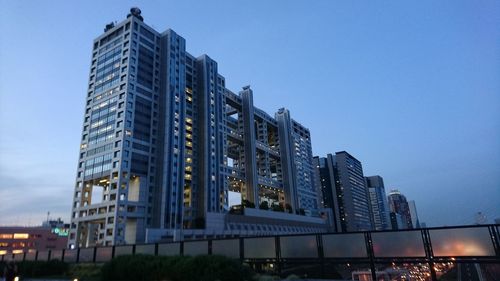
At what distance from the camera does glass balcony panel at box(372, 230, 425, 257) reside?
591 inches

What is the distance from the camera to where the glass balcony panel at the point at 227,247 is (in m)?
19.9

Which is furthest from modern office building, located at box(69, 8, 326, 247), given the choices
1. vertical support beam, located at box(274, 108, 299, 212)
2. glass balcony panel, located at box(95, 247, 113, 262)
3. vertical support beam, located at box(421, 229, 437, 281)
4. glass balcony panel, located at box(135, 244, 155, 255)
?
vertical support beam, located at box(421, 229, 437, 281)

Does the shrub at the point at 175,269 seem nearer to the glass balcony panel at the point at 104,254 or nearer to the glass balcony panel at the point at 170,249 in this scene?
the glass balcony panel at the point at 170,249

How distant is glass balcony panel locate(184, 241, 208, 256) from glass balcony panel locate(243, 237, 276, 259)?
3.24 metres

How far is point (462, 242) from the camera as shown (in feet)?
46.5

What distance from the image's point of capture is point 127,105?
308 feet

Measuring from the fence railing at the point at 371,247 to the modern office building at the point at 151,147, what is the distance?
234 ft

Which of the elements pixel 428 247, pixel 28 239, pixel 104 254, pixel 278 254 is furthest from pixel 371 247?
pixel 28 239

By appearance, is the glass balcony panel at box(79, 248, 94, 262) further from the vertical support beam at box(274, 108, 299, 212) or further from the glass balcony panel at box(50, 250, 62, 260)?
the vertical support beam at box(274, 108, 299, 212)

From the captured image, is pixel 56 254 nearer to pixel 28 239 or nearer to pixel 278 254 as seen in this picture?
pixel 278 254

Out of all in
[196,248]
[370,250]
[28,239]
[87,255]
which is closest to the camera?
[370,250]

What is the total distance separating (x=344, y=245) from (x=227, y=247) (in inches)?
292

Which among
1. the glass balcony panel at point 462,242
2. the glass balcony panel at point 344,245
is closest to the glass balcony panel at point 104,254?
the glass balcony panel at point 344,245

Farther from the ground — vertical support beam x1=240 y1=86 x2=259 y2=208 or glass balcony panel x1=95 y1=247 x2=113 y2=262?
vertical support beam x1=240 y1=86 x2=259 y2=208
